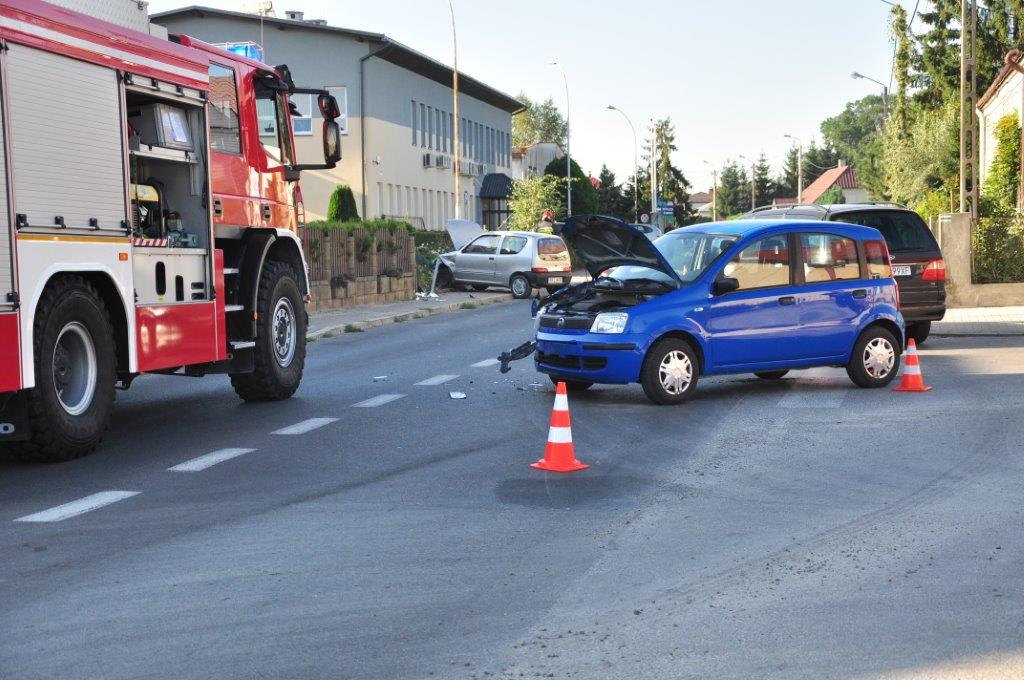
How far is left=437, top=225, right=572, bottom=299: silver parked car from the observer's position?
36.8m

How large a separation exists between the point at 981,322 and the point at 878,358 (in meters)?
9.46

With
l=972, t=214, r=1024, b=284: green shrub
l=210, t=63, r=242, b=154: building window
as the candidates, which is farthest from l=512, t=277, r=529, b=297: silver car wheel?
l=210, t=63, r=242, b=154: building window

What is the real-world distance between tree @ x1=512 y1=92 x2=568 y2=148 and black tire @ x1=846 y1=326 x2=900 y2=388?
142 m

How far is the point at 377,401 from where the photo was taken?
1353 centimetres

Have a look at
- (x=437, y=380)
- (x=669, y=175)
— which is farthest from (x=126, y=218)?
(x=669, y=175)

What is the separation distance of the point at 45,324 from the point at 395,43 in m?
46.5

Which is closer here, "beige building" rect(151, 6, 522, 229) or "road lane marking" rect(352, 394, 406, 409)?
"road lane marking" rect(352, 394, 406, 409)

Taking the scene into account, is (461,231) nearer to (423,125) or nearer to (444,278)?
(444,278)

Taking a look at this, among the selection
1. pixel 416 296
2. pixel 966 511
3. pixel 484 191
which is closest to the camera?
pixel 966 511

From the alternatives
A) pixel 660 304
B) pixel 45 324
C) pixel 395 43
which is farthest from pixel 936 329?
pixel 395 43

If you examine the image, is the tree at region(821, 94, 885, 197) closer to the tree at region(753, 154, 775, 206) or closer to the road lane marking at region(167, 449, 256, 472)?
the tree at region(753, 154, 775, 206)

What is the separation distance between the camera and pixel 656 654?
511cm

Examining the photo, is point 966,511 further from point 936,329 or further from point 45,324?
point 936,329

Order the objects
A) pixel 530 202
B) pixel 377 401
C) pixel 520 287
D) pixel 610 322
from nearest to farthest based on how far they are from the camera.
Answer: pixel 610 322, pixel 377 401, pixel 520 287, pixel 530 202
